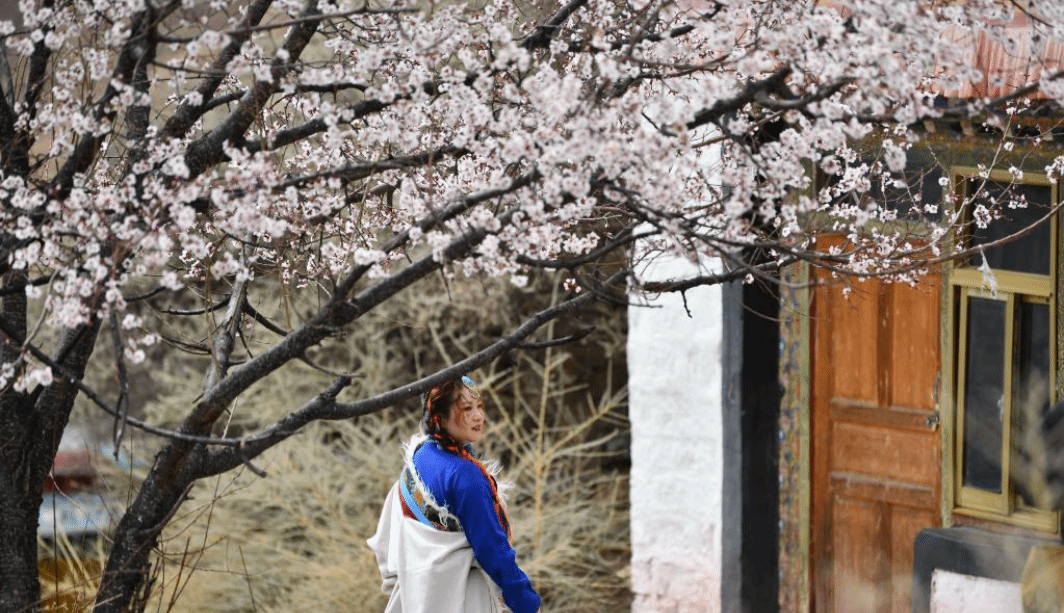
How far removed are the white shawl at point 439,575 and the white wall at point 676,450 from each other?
93.8 inches

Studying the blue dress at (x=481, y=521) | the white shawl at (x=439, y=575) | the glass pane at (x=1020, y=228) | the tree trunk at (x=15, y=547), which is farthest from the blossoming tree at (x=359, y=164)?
the glass pane at (x=1020, y=228)

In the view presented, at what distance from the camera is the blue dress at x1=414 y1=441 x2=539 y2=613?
371 cm

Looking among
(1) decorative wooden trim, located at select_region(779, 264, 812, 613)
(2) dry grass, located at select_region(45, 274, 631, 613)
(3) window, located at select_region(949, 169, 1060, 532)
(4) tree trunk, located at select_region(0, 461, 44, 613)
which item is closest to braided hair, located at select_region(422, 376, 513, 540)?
(4) tree trunk, located at select_region(0, 461, 44, 613)

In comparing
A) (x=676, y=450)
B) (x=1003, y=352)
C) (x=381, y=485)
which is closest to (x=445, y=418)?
(x=676, y=450)

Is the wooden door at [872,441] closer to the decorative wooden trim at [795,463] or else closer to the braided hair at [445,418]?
the decorative wooden trim at [795,463]

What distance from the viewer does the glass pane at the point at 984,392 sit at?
5383 millimetres

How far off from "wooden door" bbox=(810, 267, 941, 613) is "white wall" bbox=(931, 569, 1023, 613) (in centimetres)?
42

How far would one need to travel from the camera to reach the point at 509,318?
7605 mm

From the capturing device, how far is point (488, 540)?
372 centimetres

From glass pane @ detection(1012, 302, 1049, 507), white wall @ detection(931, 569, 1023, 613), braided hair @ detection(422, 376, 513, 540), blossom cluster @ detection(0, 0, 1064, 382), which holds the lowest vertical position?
white wall @ detection(931, 569, 1023, 613)

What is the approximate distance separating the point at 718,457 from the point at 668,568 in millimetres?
658

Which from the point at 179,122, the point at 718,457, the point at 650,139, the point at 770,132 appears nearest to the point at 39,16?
the point at 179,122

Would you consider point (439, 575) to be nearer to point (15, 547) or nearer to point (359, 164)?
point (15, 547)

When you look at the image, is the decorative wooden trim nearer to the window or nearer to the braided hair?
the window
